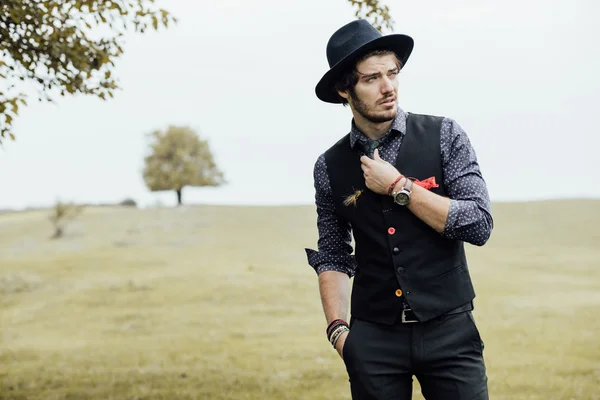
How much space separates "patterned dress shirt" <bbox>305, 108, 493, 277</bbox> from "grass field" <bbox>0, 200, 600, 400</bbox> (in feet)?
22.6

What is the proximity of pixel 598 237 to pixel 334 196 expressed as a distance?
33679mm

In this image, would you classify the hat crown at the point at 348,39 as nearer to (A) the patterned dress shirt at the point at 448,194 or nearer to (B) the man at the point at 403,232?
(B) the man at the point at 403,232

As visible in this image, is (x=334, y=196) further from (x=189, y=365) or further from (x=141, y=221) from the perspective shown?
(x=141, y=221)

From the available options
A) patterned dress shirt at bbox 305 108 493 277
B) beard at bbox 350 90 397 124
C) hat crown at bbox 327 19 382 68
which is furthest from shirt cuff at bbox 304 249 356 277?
hat crown at bbox 327 19 382 68

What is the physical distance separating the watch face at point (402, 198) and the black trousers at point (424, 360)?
69 cm

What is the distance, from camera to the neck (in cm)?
404

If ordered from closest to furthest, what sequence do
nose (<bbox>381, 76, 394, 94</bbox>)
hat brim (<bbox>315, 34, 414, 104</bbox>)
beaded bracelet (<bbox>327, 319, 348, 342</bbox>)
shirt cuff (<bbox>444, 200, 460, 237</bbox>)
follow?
shirt cuff (<bbox>444, 200, 460, 237</bbox>)
nose (<bbox>381, 76, 394, 94</bbox>)
hat brim (<bbox>315, 34, 414, 104</bbox>)
beaded bracelet (<bbox>327, 319, 348, 342</bbox>)

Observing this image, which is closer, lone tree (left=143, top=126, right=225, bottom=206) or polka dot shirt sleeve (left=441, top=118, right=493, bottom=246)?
polka dot shirt sleeve (left=441, top=118, right=493, bottom=246)

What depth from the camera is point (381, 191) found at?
3.77 meters

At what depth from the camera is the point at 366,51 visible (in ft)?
13.1

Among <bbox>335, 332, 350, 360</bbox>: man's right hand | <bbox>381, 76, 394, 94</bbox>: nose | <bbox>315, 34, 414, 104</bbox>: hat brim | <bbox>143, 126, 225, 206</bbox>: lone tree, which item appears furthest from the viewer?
<bbox>143, 126, 225, 206</bbox>: lone tree

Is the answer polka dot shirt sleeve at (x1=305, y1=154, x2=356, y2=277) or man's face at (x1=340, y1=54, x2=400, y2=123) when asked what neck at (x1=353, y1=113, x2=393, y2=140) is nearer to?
man's face at (x1=340, y1=54, x2=400, y2=123)

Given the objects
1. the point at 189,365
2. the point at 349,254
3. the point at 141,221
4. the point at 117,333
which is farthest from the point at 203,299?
the point at 141,221

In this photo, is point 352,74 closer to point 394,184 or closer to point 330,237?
point 394,184
